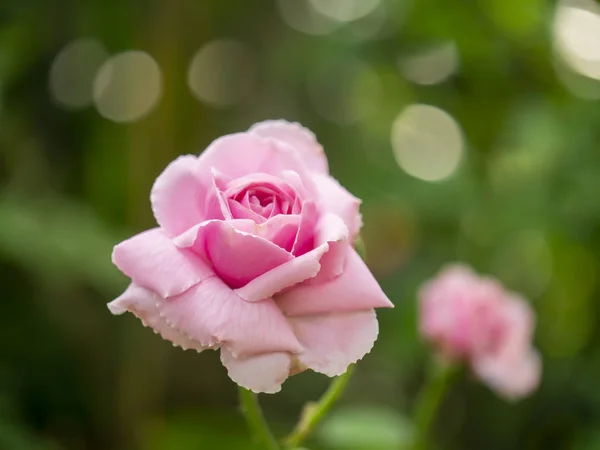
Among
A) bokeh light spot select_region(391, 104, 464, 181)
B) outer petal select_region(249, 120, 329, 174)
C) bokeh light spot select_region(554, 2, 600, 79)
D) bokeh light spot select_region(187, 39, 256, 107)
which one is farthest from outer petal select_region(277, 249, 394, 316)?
bokeh light spot select_region(187, 39, 256, 107)

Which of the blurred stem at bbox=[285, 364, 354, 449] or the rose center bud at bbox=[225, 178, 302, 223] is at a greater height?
the rose center bud at bbox=[225, 178, 302, 223]

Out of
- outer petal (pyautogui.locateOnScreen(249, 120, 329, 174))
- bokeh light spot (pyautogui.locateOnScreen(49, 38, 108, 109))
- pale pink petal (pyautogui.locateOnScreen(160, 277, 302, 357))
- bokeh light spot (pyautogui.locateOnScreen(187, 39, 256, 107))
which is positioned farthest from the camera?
bokeh light spot (pyautogui.locateOnScreen(187, 39, 256, 107))

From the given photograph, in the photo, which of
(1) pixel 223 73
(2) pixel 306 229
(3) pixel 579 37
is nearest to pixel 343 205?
(2) pixel 306 229

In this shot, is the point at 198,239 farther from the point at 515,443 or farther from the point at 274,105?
the point at 274,105

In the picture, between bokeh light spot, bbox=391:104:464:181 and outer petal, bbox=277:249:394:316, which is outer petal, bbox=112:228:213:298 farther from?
bokeh light spot, bbox=391:104:464:181

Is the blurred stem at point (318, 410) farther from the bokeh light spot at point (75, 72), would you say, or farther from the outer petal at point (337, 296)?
the bokeh light spot at point (75, 72)

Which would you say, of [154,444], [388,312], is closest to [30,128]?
[154,444]

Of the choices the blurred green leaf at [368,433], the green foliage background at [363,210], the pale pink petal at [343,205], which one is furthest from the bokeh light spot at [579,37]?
the pale pink petal at [343,205]
